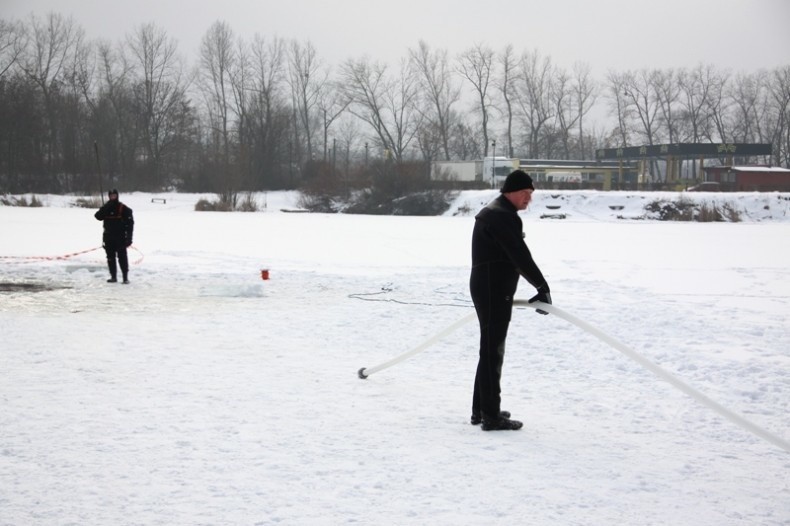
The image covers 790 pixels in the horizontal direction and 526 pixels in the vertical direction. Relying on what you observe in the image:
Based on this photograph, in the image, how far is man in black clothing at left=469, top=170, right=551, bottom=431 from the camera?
18.6ft

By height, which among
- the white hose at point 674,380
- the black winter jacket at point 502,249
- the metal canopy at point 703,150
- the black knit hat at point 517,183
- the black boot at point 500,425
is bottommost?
the black boot at point 500,425

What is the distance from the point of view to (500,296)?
5797 mm

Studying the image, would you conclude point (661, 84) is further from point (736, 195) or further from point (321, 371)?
point (321, 371)

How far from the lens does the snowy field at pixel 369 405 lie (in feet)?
14.8

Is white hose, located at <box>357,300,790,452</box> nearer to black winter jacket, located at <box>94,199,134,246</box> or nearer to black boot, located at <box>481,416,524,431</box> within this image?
black boot, located at <box>481,416,524,431</box>

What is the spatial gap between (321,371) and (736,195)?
44.7m

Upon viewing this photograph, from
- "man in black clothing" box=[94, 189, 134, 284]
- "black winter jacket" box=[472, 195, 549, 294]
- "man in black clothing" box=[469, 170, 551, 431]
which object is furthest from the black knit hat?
"man in black clothing" box=[94, 189, 134, 284]

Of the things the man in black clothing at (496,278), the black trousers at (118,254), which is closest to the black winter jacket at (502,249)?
the man in black clothing at (496,278)

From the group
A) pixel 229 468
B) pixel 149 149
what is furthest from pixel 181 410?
pixel 149 149

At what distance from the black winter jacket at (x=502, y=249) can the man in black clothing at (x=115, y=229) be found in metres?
10.4

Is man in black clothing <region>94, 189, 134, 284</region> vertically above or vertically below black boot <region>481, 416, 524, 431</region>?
above

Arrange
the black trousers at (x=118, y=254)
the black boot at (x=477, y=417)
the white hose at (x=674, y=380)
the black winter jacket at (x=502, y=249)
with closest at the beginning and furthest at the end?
the white hose at (x=674, y=380) → the black winter jacket at (x=502, y=249) → the black boot at (x=477, y=417) → the black trousers at (x=118, y=254)

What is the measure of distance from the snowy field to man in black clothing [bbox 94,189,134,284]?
1.89 feet

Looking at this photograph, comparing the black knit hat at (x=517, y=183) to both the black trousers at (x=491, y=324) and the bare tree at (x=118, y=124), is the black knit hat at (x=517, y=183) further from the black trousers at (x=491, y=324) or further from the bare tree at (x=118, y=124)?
the bare tree at (x=118, y=124)
